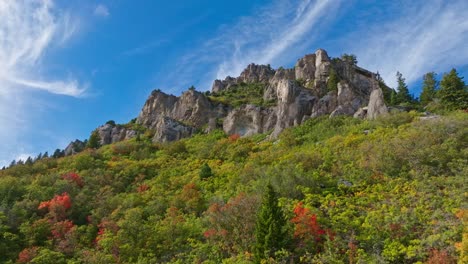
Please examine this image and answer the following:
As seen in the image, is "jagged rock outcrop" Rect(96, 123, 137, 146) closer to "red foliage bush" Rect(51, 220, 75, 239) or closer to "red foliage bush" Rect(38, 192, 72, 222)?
"red foliage bush" Rect(38, 192, 72, 222)

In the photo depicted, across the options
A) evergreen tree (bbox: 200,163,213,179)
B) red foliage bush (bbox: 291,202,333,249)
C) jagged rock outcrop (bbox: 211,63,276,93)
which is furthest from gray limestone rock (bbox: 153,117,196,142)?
red foliage bush (bbox: 291,202,333,249)

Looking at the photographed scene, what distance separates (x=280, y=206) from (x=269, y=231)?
2.99 meters

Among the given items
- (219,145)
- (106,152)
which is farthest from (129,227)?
(106,152)

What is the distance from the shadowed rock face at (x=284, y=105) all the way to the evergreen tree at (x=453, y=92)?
29.4 feet

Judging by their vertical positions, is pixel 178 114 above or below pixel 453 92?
above

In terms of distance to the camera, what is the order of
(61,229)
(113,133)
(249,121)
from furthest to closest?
(113,133)
(249,121)
(61,229)

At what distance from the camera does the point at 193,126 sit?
67.8 metres

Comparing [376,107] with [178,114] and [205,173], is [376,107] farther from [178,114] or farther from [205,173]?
[178,114]

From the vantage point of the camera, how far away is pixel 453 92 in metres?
48.6

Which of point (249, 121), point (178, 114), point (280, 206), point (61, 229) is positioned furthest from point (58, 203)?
point (178, 114)

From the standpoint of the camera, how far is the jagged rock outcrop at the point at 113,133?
70.1m

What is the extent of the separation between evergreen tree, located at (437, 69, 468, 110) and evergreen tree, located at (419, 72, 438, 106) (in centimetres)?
863

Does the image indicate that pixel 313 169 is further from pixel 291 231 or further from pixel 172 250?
pixel 172 250

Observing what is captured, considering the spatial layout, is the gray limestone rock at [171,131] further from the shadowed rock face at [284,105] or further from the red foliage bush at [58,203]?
the red foliage bush at [58,203]
